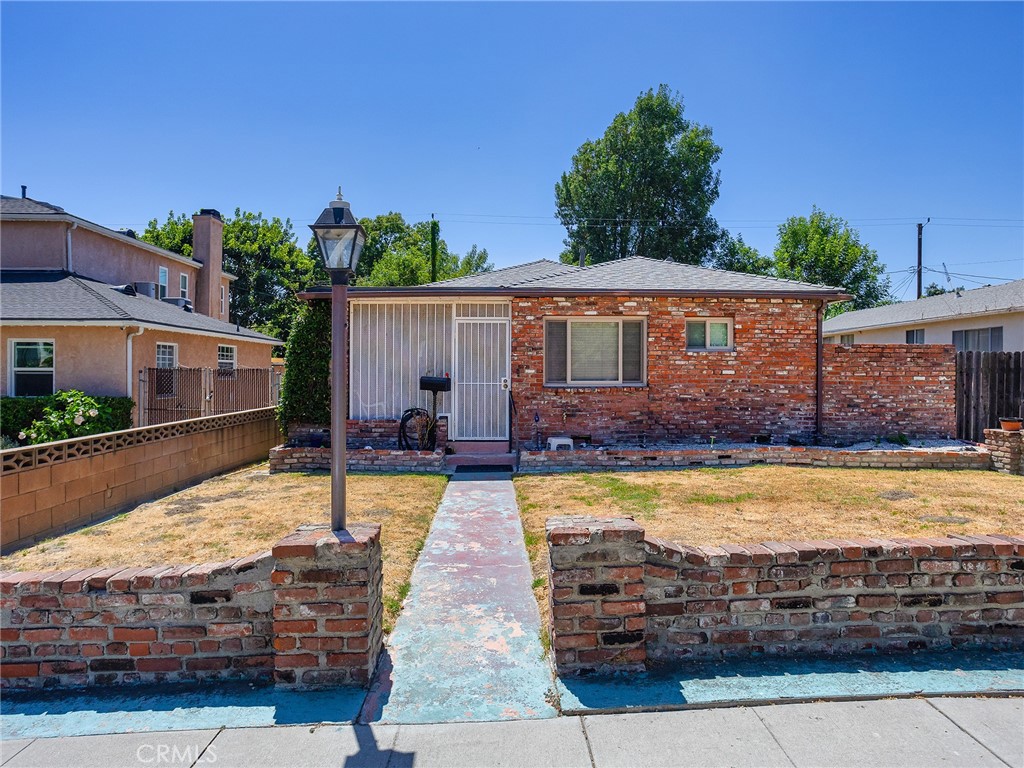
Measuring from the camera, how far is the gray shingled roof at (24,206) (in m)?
13.7

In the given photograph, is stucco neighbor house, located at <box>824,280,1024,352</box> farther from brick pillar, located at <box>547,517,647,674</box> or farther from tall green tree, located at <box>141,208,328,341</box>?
tall green tree, located at <box>141,208,328,341</box>

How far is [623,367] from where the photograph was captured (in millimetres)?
10273

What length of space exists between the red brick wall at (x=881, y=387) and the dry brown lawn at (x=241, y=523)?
23.8ft

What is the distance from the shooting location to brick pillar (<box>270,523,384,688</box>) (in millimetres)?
2840

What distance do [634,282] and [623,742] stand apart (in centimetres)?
876

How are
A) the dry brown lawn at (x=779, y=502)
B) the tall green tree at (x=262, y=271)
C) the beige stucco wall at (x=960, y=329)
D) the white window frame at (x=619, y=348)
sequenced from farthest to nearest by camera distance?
the tall green tree at (x=262, y=271) → the beige stucco wall at (x=960, y=329) → the white window frame at (x=619, y=348) → the dry brown lawn at (x=779, y=502)

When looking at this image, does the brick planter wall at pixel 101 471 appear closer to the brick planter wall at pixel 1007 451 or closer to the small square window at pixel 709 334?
the small square window at pixel 709 334

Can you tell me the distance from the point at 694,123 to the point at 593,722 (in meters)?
32.4

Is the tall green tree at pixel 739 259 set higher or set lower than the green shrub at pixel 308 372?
higher

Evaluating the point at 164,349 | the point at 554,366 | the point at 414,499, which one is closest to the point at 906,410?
the point at 554,366

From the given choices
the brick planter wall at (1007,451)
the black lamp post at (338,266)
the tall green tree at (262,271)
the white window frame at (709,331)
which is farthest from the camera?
the tall green tree at (262,271)

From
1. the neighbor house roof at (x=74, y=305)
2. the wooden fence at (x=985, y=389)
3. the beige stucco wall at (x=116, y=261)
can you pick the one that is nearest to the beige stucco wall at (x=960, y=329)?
the wooden fence at (x=985, y=389)

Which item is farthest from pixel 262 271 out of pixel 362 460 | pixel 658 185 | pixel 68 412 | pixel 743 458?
pixel 743 458

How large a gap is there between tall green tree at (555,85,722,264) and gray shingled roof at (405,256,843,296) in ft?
59.7
